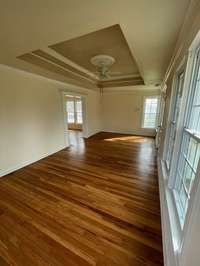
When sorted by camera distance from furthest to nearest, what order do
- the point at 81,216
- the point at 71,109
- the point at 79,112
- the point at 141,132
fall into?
the point at 71,109 < the point at 79,112 < the point at 141,132 < the point at 81,216

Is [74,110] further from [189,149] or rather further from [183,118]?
[189,149]

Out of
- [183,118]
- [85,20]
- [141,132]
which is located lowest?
[141,132]

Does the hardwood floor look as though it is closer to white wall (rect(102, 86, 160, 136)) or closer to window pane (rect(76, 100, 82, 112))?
white wall (rect(102, 86, 160, 136))

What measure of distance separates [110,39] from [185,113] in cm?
165

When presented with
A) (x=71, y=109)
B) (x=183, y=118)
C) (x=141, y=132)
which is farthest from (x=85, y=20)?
(x=71, y=109)

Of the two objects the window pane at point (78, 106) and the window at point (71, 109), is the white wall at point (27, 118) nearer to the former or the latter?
the window pane at point (78, 106)

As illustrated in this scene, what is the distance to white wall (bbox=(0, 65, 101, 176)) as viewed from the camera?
259 cm

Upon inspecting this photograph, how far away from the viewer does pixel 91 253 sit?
3.96 ft

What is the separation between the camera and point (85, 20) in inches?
49.4

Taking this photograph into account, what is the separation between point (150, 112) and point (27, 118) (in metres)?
5.11

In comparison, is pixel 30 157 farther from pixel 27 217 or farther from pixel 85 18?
pixel 85 18

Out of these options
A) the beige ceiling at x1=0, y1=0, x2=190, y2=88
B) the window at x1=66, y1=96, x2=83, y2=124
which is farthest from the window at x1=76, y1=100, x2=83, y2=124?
the beige ceiling at x1=0, y1=0, x2=190, y2=88

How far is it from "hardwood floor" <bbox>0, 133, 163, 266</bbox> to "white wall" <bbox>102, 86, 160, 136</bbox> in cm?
353

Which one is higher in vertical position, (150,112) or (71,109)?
(71,109)
